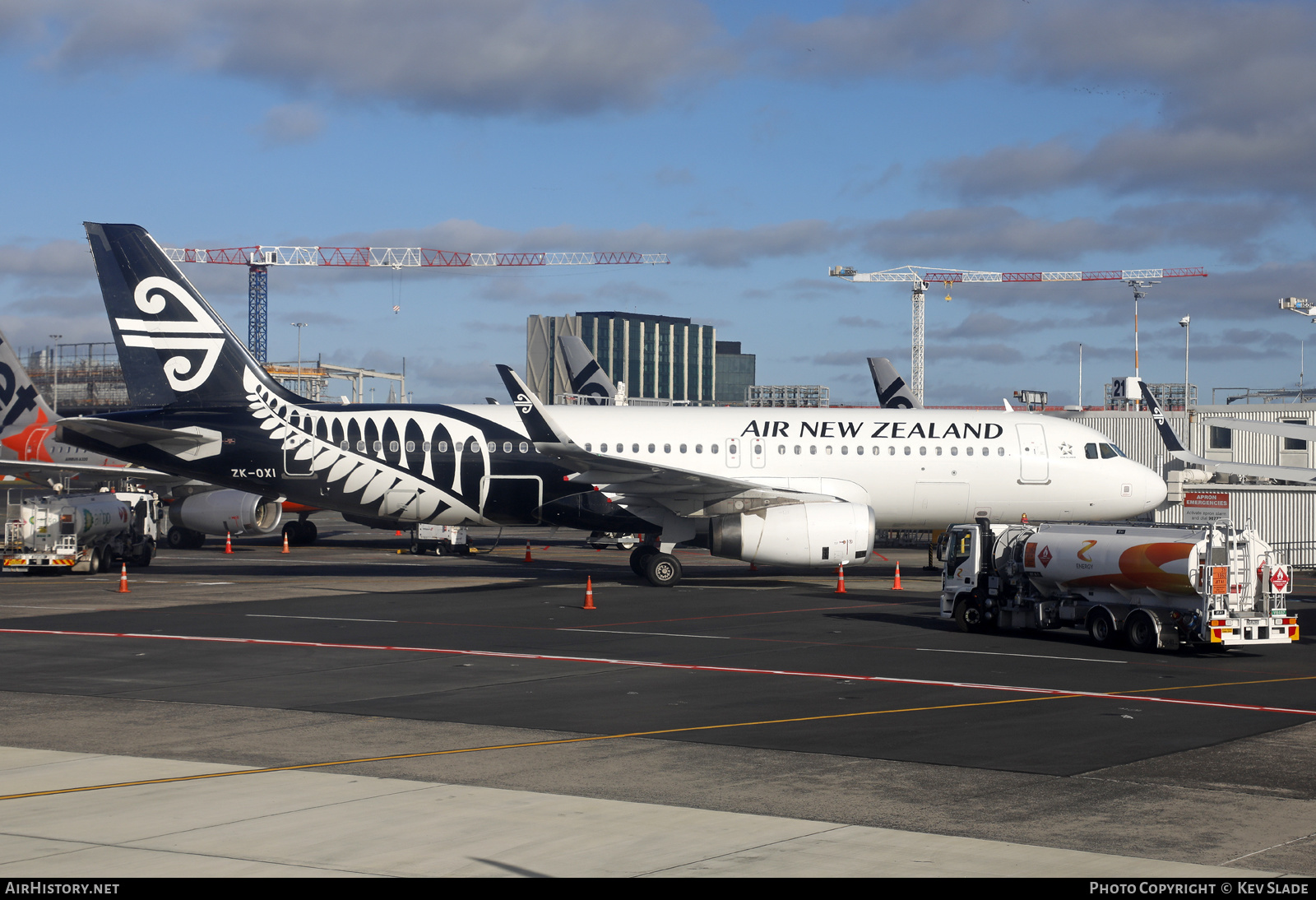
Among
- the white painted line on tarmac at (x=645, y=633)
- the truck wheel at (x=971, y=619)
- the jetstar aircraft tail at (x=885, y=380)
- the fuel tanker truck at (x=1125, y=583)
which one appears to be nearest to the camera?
the fuel tanker truck at (x=1125, y=583)

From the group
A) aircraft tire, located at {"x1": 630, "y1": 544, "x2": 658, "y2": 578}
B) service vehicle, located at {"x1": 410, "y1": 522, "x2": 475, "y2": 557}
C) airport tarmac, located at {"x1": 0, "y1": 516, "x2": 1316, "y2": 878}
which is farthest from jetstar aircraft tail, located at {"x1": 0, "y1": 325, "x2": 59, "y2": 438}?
aircraft tire, located at {"x1": 630, "y1": 544, "x2": 658, "y2": 578}

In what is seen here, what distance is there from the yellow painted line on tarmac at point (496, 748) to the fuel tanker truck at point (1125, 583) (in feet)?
17.5

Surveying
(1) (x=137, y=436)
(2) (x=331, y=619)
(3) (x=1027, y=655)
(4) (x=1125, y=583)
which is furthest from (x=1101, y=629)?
(1) (x=137, y=436)

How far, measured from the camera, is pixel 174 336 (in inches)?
1337

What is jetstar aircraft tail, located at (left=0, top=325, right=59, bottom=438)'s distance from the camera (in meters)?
52.9

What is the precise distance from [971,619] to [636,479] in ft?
33.2

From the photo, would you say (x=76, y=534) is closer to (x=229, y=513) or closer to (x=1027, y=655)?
(x=229, y=513)

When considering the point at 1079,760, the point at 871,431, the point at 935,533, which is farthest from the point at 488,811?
the point at 935,533

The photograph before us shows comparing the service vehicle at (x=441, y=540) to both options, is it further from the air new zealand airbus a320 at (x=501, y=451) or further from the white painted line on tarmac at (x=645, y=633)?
the white painted line on tarmac at (x=645, y=633)

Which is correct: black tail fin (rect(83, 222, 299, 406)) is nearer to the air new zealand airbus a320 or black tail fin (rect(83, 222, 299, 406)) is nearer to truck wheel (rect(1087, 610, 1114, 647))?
the air new zealand airbus a320

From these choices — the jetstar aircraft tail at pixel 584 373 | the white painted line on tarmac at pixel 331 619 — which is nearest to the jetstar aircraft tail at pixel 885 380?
the jetstar aircraft tail at pixel 584 373

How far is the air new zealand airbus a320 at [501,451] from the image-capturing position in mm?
33500

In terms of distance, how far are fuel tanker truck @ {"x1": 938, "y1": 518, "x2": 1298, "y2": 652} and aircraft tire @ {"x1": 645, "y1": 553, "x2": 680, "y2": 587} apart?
9694 millimetres

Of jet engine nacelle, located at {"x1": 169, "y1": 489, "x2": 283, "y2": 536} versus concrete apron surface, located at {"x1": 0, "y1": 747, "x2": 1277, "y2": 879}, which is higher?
jet engine nacelle, located at {"x1": 169, "y1": 489, "x2": 283, "y2": 536}
